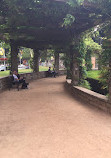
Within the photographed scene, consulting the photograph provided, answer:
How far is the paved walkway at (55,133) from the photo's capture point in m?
2.92

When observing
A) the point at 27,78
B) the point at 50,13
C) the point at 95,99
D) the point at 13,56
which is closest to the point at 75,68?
the point at 95,99

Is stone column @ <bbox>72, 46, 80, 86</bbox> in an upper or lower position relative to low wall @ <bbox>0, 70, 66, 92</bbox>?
upper

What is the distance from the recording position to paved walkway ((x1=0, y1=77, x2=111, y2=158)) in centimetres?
292

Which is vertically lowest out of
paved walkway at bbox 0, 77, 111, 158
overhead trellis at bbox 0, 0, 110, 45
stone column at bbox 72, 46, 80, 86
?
paved walkway at bbox 0, 77, 111, 158

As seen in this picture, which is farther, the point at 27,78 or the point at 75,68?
the point at 27,78

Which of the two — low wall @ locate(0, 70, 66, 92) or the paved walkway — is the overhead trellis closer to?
the paved walkway

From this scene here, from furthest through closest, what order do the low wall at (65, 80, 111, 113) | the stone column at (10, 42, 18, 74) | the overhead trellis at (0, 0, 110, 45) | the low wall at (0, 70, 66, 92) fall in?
1. the stone column at (10, 42, 18, 74)
2. the low wall at (0, 70, 66, 92)
3. the overhead trellis at (0, 0, 110, 45)
4. the low wall at (65, 80, 111, 113)

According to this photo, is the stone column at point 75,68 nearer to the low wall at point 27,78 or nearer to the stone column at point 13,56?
the low wall at point 27,78

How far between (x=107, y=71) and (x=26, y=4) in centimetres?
334

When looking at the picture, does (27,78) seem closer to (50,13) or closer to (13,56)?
(13,56)

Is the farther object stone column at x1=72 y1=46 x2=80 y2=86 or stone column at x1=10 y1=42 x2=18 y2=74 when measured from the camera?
stone column at x1=10 y1=42 x2=18 y2=74

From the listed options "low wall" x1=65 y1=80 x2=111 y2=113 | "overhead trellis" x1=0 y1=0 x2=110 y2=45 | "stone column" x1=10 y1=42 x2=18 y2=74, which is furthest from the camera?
"stone column" x1=10 y1=42 x2=18 y2=74

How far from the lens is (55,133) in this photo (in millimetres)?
3709

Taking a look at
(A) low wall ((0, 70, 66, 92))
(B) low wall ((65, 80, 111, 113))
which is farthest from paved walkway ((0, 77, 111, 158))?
(A) low wall ((0, 70, 66, 92))
